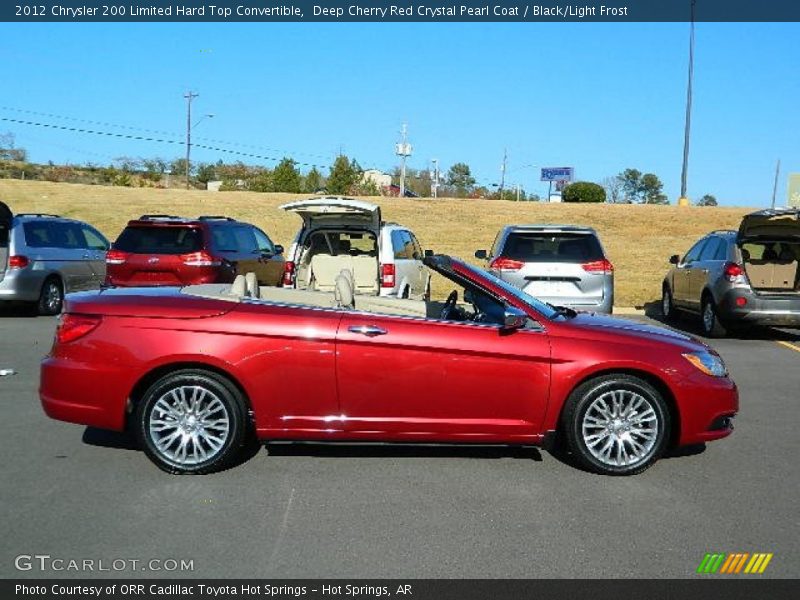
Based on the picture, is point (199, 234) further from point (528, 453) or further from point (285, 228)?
point (285, 228)

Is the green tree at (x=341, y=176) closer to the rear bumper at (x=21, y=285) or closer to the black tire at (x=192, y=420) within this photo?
the rear bumper at (x=21, y=285)

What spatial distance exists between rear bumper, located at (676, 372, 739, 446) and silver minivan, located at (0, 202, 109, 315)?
10919 mm

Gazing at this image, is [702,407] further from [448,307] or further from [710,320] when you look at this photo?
[710,320]

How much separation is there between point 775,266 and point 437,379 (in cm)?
924

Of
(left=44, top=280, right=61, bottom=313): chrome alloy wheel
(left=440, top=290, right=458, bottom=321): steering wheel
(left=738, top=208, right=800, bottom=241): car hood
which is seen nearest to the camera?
(left=440, top=290, right=458, bottom=321): steering wheel

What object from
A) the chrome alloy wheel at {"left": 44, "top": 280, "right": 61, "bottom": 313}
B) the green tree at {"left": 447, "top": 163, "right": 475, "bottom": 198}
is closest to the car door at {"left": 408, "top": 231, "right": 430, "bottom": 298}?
the chrome alloy wheel at {"left": 44, "top": 280, "right": 61, "bottom": 313}

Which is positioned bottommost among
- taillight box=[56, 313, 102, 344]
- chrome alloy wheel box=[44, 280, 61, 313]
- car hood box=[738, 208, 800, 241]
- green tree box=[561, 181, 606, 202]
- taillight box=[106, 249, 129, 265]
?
chrome alloy wheel box=[44, 280, 61, 313]

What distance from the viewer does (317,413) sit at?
17.4 feet

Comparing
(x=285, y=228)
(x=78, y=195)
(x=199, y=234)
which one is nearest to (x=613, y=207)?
(x=285, y=228)

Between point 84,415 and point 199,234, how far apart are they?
7.11 metres

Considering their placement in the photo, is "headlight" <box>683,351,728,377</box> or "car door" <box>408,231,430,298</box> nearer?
"headlight" <box>683,351,728,377</box>

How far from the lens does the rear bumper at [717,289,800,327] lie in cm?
1148

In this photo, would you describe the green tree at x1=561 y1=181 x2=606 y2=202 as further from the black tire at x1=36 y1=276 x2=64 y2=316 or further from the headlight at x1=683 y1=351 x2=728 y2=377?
the headlight at x1=683 y1=351 x2=728 y2=377
